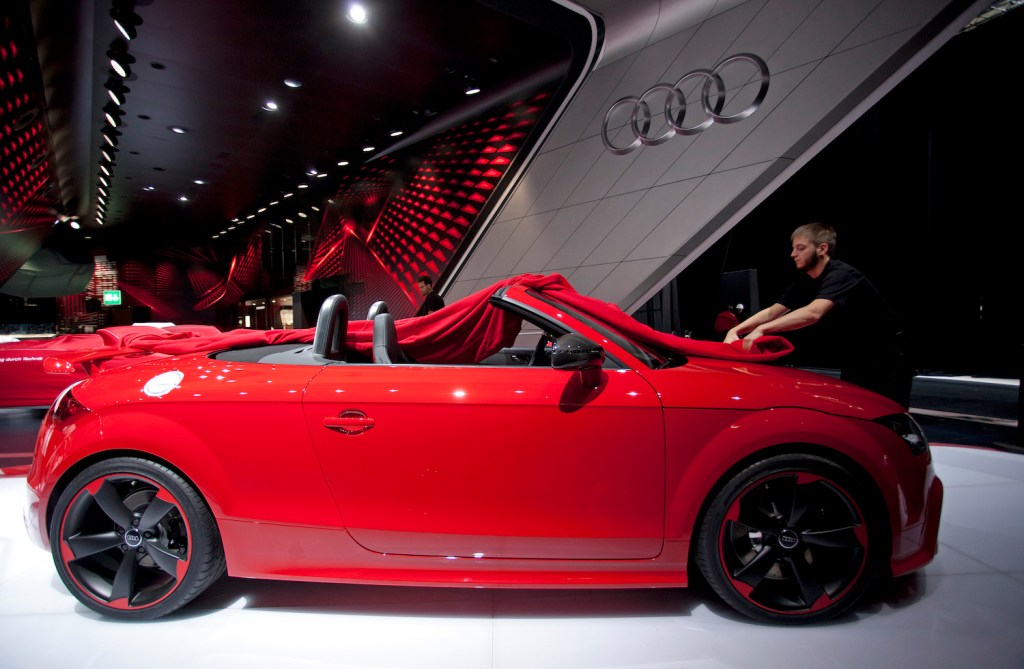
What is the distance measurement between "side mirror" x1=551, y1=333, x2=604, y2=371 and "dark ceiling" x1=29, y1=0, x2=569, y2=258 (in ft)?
18.5

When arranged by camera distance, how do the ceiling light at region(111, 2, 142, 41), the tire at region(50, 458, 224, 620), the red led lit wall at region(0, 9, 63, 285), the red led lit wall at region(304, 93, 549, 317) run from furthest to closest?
the red led lit wall at region(304, 93, 549, 317)
the red led lit wall at region(0, 9, 63, 285)
the ceiling light at region(111, 2, 142, 41)
the tire at region(50, 458, 224, 620)

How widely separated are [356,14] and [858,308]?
5.73m

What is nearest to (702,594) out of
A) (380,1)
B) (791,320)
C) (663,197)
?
(791,320)

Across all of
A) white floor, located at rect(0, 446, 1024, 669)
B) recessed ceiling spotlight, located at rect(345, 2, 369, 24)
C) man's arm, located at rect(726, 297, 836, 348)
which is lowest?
white floor, located at rect(0, 446, 1024, 669)

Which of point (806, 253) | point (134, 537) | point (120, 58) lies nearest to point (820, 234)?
point (806, 253)

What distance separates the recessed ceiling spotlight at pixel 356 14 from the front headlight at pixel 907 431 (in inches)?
241

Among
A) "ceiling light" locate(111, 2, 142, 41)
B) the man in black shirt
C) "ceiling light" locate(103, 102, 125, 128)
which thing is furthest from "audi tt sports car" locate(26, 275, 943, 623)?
"ceiling light" locate(103, 102, 125, 128)

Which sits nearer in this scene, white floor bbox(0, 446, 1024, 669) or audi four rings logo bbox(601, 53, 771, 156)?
white floor bbox(0, 446, 1024, 669)

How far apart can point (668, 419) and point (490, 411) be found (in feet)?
1.90

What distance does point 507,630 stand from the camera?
1.67m

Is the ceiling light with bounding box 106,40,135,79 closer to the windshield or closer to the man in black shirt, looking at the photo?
the windshield

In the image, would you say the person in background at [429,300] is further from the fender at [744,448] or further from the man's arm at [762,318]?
the fender at [744,448]

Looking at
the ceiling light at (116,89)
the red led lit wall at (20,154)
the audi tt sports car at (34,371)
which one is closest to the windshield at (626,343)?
the audi tt sports car at (34,371)

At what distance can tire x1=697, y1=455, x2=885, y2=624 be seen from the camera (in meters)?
1.64
